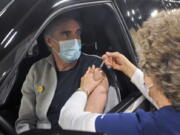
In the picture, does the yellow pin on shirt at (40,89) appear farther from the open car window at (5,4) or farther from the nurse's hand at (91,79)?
the open car window at (5,4)

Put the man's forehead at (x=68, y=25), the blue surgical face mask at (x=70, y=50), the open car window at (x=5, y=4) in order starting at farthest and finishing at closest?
the man's forehead at (x=68, y=25)
the blue surgical face mask at (x=70, y=50)
the open car window at (x=5, y=4)

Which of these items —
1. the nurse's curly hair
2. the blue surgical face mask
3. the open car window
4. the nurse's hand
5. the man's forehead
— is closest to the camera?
the nurse's curly hair

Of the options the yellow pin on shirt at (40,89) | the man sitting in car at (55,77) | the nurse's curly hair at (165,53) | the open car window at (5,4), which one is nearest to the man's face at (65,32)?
the man sitting in car at (55,77)

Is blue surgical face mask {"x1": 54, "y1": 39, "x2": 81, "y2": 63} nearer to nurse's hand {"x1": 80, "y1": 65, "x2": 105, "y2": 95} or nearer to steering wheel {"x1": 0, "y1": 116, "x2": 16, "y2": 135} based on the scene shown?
nurse's hand {"x1": 80, "y1": 65, "x2": 105, "y2": 95}

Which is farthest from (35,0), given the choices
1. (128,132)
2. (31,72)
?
(31,72)

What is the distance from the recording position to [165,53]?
133 centimetres

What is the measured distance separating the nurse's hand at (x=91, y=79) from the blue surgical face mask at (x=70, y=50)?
0.16 meters

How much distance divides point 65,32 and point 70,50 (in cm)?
15

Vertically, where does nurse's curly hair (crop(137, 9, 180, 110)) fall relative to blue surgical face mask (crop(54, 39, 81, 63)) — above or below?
below

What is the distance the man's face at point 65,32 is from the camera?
2.19 meters

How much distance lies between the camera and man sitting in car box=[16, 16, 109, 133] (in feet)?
6.91

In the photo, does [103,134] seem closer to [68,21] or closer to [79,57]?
[79,57]

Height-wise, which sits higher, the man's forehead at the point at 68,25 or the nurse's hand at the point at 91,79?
the man's forehead at the point at 68,25

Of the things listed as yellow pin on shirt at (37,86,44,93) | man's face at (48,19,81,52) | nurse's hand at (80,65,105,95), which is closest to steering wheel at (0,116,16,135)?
nurse's hand at (80,65,105,95)
